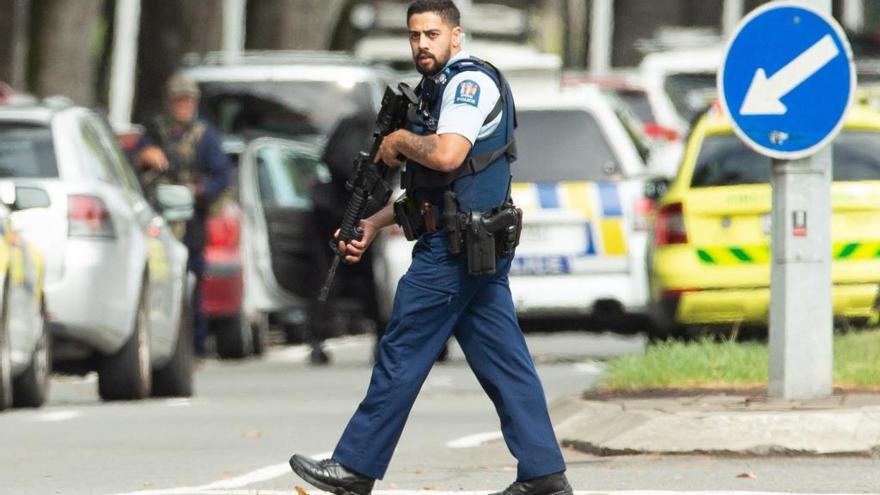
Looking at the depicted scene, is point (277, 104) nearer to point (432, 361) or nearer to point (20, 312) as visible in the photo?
point (20, 312)

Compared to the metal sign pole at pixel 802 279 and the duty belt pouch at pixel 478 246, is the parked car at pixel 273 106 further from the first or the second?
the duty belt pouch at pixel 478 246

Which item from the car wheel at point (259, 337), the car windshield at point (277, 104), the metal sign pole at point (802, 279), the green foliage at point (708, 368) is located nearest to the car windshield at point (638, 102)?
the car windshield at point (277, 104)

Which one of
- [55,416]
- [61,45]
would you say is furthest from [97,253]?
[61,45]

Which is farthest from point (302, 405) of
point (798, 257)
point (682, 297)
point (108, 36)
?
point (108, 36)

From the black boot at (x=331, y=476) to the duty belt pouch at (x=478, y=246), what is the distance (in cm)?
75

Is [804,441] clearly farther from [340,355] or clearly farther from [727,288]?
[340,355]

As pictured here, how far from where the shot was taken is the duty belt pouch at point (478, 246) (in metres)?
9.42

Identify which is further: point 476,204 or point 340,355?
point 340,355

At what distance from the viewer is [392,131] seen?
966cm

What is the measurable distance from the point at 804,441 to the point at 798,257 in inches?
47.8

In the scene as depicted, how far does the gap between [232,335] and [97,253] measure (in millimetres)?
6899

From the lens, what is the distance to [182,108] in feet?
66.4

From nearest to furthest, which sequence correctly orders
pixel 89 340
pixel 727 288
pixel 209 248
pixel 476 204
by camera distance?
pixel 476 204 < pixel 89 340 < pixel 727 288 < pixel 209 248

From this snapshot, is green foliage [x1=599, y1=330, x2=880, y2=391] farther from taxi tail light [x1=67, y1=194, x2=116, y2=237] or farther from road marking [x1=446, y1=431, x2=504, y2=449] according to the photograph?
taxi tail light [x1=67, y1=194, x2=116, y2=237]
